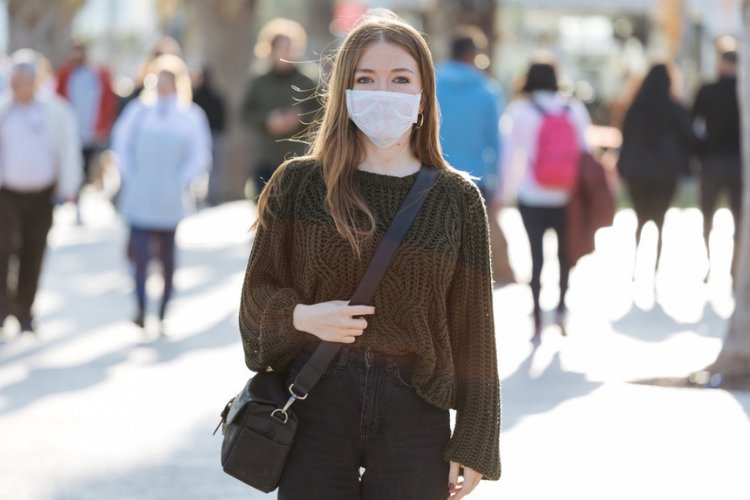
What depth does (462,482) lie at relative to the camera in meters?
3.85

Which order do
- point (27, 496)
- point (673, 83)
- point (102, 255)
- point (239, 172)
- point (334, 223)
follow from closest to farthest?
point (334, 223)
point (27, 496)
point (673, 83)
point (102, 255)
point (239, 172)

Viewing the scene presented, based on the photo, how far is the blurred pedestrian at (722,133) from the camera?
12.9 meters

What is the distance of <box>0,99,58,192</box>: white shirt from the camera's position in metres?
10.7

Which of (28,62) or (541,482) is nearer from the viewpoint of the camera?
Result: (541,482)

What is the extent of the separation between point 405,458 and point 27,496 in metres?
3.05

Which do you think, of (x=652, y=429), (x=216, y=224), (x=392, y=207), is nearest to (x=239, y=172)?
(x=216, y=224)

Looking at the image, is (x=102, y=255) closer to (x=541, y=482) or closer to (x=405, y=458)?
(x=541, y=482)

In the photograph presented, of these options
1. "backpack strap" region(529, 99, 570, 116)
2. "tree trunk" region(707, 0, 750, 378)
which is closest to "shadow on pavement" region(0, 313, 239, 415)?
"backpack strap" region(529, 99, 570, 116)

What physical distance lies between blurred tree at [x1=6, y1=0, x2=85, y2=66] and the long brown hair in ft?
76.1

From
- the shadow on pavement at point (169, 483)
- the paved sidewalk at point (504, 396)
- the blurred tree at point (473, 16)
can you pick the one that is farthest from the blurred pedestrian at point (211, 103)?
the shadow on pavement at point (169, 483)

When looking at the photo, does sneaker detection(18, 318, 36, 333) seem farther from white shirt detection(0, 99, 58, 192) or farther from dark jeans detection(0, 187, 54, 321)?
white shirt detection(0, 99, 58, 192)

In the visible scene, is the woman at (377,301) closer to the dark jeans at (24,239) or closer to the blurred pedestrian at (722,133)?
the dark jeans at (24,239)

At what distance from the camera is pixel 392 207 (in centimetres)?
379

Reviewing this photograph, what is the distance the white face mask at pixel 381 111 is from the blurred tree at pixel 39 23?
917 inches
